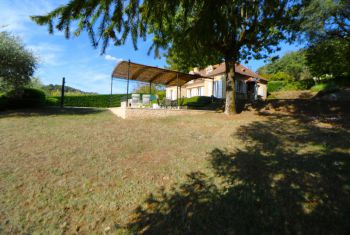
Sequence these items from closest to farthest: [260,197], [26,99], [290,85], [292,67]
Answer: [260,197]
[26,99]
[290,85]
[292,67]

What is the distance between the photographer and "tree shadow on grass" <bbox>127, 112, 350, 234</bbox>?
3068mm

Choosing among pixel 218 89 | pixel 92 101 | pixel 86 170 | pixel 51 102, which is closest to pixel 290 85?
pixel 218 89

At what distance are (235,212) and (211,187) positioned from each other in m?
0.85

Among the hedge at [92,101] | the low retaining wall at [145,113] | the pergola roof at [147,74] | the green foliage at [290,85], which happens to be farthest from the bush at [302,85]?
the hedge at [92,101]

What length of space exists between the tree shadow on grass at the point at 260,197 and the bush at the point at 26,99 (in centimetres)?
1519

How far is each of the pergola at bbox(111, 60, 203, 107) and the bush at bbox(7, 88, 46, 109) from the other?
6980 mm

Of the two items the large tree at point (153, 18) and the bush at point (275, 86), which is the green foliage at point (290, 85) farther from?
the large tree at point (153, 18)

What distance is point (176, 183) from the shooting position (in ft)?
14.4

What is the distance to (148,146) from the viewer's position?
6699 millimetres

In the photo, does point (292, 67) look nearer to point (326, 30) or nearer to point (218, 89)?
point (218, 89)

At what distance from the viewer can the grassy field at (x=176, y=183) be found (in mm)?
3217

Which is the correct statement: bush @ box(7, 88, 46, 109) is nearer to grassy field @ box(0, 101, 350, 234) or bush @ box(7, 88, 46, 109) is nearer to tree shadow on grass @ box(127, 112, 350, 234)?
grassy field @ box(0, 101, 350, 234)

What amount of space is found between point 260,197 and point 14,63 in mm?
15035

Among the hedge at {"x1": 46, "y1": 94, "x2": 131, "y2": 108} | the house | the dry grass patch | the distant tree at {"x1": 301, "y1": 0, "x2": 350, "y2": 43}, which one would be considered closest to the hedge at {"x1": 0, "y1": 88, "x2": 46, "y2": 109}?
the dry grass patch
